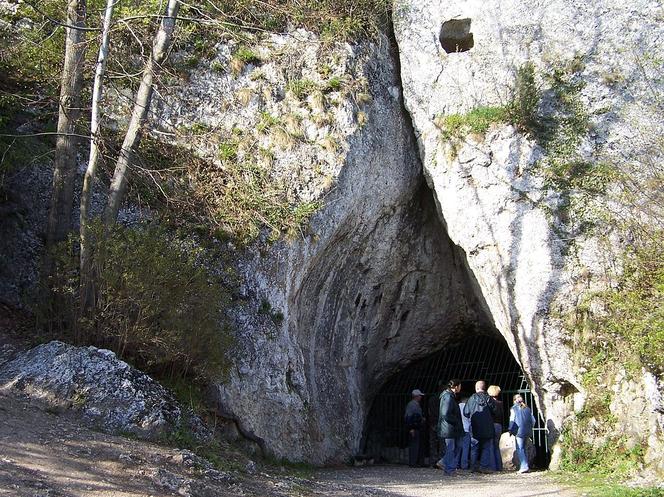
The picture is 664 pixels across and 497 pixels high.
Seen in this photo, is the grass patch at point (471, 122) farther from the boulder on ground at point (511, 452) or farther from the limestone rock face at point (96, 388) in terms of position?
the limestone rock face at point (96, 388)

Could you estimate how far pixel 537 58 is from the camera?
1137 centimetres

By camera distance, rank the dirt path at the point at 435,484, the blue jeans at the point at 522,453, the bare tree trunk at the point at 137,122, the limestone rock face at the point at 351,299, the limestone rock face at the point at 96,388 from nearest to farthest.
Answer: the limestone rock face at the point at 96,388, the dirt path at the point at 435,484, the bare tree trunk at the point at 137,122, the limestone rock face at the point at 351,299, the blue jeans at the point at 522,453

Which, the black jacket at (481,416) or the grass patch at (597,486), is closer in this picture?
the grass patch at (597,486)

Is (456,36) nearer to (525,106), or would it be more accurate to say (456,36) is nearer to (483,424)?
(525,106)

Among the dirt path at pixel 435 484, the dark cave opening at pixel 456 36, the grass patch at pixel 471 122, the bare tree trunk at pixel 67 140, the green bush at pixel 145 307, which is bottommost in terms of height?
the dirt path at pixel 435 484

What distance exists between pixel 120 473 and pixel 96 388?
150 centimetres

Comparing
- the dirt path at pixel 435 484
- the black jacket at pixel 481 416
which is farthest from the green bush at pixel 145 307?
the black jacket at pixel 481 416

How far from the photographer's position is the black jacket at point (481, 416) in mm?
9891

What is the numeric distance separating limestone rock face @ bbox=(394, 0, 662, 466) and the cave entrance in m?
2.20

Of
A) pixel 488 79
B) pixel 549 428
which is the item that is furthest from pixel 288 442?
pixel 488 79

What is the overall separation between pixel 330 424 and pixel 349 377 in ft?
4.26

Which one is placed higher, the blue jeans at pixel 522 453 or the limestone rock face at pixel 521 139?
the limestone rock face at pixel 521 139

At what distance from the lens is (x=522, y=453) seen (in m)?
9.84

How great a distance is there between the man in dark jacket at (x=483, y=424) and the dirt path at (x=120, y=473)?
1710mm
